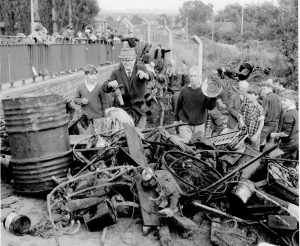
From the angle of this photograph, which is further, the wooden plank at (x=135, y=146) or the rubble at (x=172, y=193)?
the wooden plank at (x=135, y=146)

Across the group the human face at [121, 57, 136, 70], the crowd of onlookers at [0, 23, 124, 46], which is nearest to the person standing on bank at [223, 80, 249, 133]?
the human face at [121, 57, 136, 70]

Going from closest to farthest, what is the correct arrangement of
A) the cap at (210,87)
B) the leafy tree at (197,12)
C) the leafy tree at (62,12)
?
the cap at (210,87) < the leafy tree at (62,12) < the leafy tree at (197,12)

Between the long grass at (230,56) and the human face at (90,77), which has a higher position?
the human face at (90,77)

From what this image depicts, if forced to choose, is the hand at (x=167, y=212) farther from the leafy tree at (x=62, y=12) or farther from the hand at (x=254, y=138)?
the leafy tree at (x=62, y=12)

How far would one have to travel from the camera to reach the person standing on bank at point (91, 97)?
7.64 meters

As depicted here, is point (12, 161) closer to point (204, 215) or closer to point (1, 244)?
point (1, 244)

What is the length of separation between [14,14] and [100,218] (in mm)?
27345

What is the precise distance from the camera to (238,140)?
6.22 m

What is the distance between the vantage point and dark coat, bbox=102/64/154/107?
24.6 ft

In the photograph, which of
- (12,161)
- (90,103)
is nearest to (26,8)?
(90,103)

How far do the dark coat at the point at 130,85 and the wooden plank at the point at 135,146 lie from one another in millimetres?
1685

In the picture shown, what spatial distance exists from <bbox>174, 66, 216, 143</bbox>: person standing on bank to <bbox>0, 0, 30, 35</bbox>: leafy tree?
24.3 meters

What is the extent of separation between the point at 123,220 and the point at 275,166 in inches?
83.8

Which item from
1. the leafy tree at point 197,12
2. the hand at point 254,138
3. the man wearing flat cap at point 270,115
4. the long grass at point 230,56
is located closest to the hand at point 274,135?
the man wearing flat cap at point 270,115
